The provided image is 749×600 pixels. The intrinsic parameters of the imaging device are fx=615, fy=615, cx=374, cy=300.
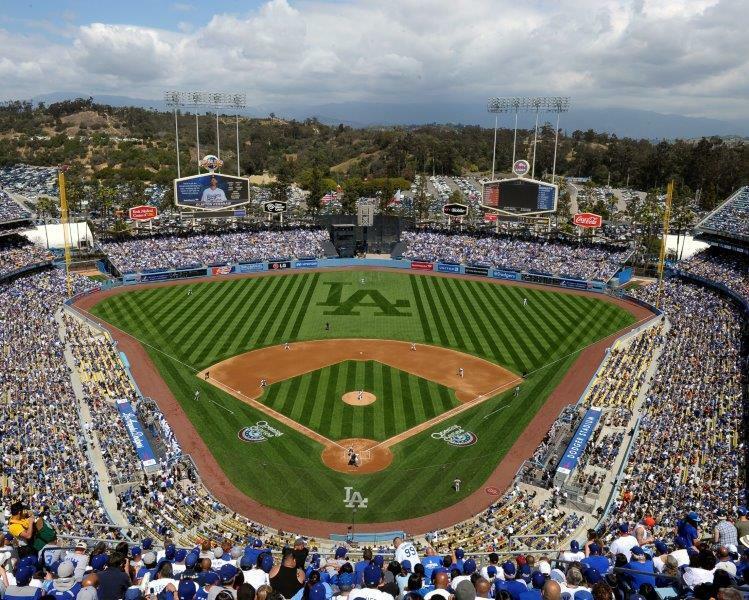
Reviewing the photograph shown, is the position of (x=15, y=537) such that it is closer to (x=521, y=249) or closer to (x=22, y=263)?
(x=22, y=263)

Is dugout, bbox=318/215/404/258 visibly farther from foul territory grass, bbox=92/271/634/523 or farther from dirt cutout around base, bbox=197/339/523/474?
dirt cutout around base, bbox=197/339/523/474

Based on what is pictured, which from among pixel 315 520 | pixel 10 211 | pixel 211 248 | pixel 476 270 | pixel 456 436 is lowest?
pixel 315 520

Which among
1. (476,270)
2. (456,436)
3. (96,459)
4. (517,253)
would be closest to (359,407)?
(456,436)

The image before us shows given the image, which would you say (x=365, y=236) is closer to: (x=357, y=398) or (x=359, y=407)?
(x=357, y=398)

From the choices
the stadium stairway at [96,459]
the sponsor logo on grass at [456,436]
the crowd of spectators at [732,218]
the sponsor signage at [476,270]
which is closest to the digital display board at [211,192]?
the sponsor signage at [476,270]

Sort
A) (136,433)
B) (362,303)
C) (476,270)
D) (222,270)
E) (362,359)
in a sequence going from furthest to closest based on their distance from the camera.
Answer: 1. (476,270)
2. (222,270)
3. (362,303)
4. (362,359)
5. (136,433)
